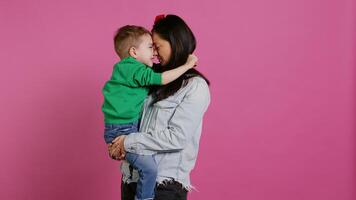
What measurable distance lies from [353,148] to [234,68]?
3.12ft

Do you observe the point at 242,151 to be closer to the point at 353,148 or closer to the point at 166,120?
the point at 353,148

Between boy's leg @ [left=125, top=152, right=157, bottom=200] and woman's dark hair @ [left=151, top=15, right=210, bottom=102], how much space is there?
0.77 feet

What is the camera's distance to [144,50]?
2023mm

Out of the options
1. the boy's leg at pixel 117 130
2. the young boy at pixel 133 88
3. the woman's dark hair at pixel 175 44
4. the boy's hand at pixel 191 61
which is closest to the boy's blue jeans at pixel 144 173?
the young boy at pixel 133 88

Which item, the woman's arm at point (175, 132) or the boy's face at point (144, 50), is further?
the boy's face at point (144, 50)

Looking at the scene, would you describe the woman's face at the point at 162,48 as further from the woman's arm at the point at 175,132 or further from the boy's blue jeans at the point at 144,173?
the boy's blue jeans at the point at 144,173

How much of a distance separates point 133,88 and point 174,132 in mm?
260

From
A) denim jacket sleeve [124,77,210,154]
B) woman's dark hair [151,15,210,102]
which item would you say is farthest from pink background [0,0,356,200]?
denim jacket sleeve [124,77,210,154]

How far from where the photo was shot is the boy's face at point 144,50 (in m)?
2.02

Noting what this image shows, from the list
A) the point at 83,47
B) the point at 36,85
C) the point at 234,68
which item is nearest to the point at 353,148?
the point at 234,68

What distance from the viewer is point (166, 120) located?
6.24 feet

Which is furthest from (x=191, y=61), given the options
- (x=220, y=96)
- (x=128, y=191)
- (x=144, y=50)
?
(x=220, y=96)

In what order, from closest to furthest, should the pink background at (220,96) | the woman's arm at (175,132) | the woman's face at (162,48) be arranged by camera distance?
the woman's arm at (175,132) < the woman's face at (162,48) < the pink background at (220,96)

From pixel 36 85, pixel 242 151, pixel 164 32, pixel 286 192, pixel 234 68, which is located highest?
pixel 164 32
